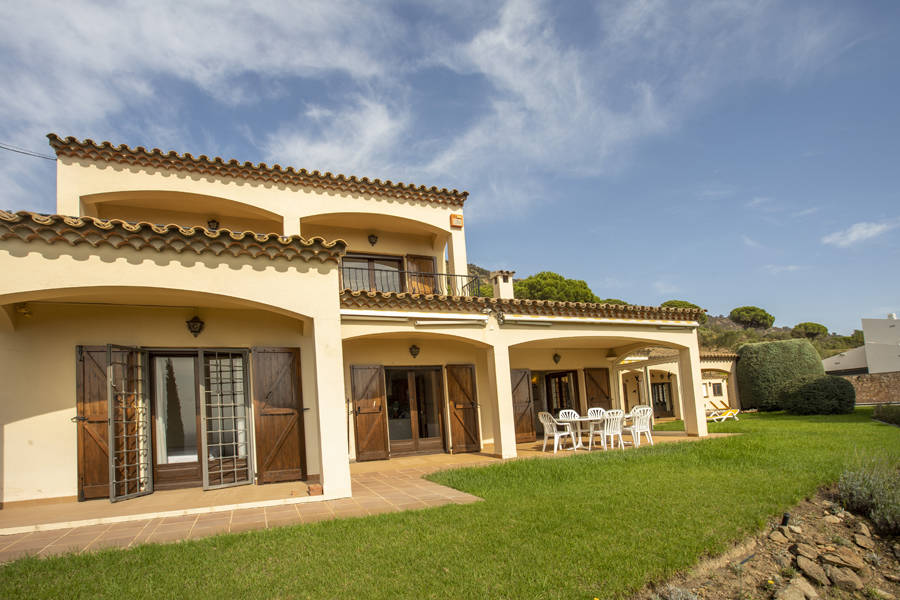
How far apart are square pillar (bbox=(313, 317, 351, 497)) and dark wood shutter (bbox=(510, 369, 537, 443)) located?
7473 millimetres

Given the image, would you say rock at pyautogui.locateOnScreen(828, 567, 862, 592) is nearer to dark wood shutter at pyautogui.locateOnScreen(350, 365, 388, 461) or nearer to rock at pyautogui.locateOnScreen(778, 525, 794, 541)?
rock at pyautogui.locateOnScreen(778, 525, 794, 541)

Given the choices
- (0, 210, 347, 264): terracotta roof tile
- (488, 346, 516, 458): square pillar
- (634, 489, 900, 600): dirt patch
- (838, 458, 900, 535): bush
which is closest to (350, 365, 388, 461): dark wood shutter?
(488, 346, 516, 458): square pillar

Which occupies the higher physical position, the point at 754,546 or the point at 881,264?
the point at 881,264

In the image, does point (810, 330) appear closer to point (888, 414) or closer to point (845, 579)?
point (888, 414)

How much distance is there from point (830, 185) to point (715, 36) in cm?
830

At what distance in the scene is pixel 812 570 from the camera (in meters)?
4.81

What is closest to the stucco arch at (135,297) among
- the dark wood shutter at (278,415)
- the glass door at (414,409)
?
the dark wood shutter at (278,415)

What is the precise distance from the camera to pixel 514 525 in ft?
17.1

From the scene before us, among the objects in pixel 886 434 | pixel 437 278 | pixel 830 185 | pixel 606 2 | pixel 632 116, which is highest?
pixel 606 2

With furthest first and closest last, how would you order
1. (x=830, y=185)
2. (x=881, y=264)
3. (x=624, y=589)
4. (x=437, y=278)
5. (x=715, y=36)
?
(x=881, y=264)
(x=830, y=185)
(x=437, y=278)
(x=715, y=36)
(x=624, y=589)

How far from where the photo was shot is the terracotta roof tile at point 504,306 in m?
9.73

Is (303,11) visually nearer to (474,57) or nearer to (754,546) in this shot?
(474,57)

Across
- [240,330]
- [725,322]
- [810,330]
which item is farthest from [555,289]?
[725,322]

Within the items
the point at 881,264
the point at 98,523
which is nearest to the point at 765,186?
the point at 881,264
